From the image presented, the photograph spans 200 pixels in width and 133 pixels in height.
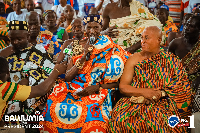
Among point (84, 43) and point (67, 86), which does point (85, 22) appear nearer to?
point (84, 43)

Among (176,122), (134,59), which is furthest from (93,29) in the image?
(176,122)

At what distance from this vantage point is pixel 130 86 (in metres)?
2.62

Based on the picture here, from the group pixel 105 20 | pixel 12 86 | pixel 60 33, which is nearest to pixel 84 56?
pixel 12 86

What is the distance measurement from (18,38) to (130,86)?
196 centimetres

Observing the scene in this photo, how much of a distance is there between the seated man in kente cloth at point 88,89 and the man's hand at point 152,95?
1.62 ft

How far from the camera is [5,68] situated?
2303mm

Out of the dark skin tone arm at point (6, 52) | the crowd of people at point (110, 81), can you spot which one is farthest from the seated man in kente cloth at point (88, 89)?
the dark skin tone arm at point (6, 52)

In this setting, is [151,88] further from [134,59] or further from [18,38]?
[18,38]

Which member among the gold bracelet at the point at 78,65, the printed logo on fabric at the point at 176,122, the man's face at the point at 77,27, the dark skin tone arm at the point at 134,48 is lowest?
the printed logo on fabric at the point at 176,122

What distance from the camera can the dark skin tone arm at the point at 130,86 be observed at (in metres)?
2.50

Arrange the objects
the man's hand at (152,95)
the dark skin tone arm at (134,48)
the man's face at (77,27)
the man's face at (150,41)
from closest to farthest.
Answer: the man's hand at (152,95) < the man's face at (150,41) < the dark skin tone arm at (134,48) < the man's face at (77,27)

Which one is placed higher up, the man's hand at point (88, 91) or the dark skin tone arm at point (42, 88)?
the dark skin tone arm at point (42, 88)

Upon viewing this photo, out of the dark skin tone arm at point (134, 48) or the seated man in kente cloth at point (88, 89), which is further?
the dark skin tone arm at point (134, 48)

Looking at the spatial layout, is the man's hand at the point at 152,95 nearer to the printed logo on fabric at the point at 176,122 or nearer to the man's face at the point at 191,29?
the printed logo on fabric at the point at 176,122
